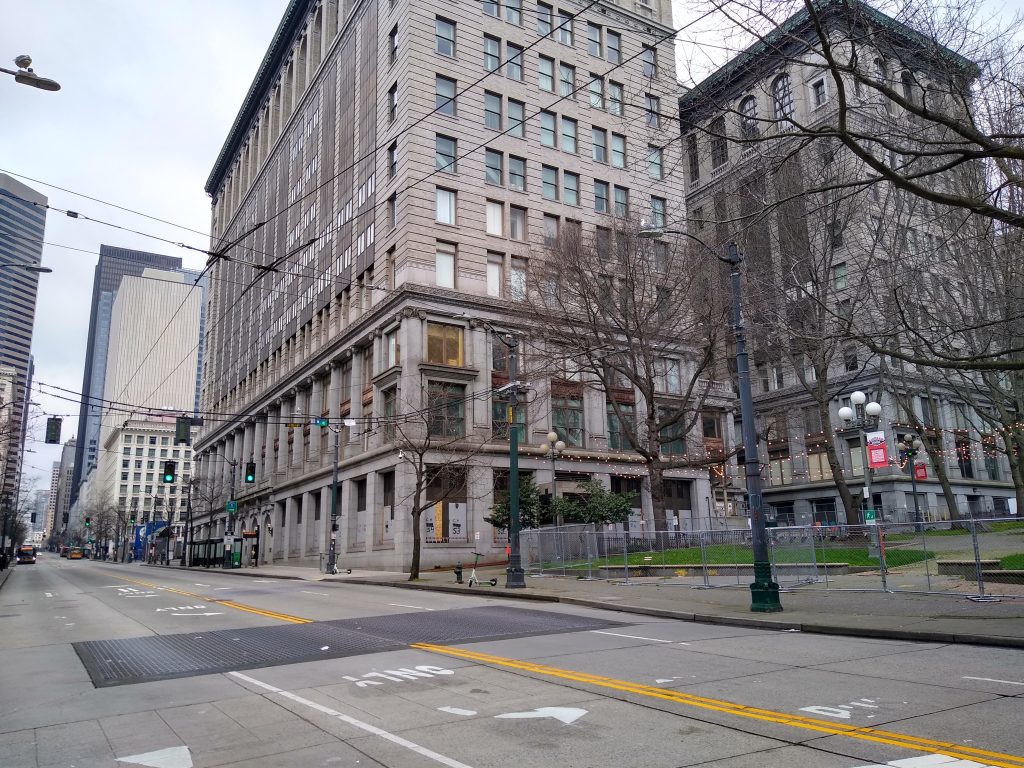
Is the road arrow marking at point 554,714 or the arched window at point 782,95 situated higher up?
the arched window at point 782,95

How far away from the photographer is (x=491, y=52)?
48781mm

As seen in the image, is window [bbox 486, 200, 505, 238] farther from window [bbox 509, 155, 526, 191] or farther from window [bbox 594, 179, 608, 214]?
window [bbox 594, 179, 608, 214]

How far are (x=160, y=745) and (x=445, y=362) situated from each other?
37433mm

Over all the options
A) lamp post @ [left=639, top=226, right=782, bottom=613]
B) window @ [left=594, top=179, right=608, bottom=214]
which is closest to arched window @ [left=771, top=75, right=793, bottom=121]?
lamp post @ [left=639, top=226, right=782, bottom=613]

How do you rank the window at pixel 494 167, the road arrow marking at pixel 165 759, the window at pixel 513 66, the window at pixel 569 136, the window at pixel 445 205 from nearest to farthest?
the road arrow marking at pixel 165 759 < the window at pixel 445 205 < the window at pixel 494 167 < the window at pixel 513 66 < the window at pixel 569 136

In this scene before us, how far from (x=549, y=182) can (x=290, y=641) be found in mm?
41441

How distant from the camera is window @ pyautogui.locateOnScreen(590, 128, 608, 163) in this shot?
2071 inches

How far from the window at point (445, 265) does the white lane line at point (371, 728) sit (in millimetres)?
36393

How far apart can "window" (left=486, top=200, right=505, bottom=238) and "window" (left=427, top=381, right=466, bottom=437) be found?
34.1 feet

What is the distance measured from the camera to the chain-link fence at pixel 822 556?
16.9m

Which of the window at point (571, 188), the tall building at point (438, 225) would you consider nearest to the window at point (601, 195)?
the tall building at point (438, 225)

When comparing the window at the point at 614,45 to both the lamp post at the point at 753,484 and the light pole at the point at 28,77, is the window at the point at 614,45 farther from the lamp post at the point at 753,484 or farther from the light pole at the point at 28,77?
the light pole at the point at 28,77

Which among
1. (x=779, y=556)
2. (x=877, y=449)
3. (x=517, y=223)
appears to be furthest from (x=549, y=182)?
(x=779, y=556)

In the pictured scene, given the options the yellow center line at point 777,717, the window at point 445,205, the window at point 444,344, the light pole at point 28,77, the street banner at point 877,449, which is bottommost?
the yellow center line at point 777,717
